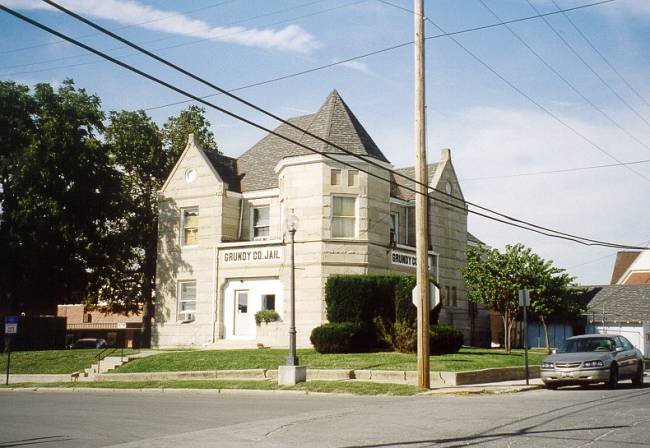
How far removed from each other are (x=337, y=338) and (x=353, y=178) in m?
8.22

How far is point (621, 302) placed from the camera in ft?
Result: 158

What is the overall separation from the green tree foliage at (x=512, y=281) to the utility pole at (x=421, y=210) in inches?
720

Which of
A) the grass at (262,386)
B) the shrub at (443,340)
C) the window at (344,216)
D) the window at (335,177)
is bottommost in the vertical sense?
the grass at (262,386)

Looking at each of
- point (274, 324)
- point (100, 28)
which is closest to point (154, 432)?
point (100, 28)

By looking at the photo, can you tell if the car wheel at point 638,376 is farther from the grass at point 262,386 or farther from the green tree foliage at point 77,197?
the green tree foliage at point 77,197

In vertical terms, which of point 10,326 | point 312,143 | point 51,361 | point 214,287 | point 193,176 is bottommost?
point 51,361

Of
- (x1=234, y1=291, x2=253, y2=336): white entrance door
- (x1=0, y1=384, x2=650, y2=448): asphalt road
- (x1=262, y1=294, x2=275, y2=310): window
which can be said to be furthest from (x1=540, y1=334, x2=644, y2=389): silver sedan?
(x1=234, y1=291, x2=253, y2=336): white entrance door

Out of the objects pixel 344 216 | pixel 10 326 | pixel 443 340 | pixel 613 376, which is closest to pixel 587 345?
pixel 613 376

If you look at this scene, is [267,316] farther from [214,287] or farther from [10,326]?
[10,326]

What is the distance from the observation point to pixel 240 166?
39.5m

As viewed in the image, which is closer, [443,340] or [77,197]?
[443,340]

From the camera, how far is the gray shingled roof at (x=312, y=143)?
33.4 metres

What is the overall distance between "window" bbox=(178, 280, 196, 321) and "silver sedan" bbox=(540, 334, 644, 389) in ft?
67.4

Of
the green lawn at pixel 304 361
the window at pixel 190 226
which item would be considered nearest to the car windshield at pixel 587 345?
the green lawn at pixel 304 361
